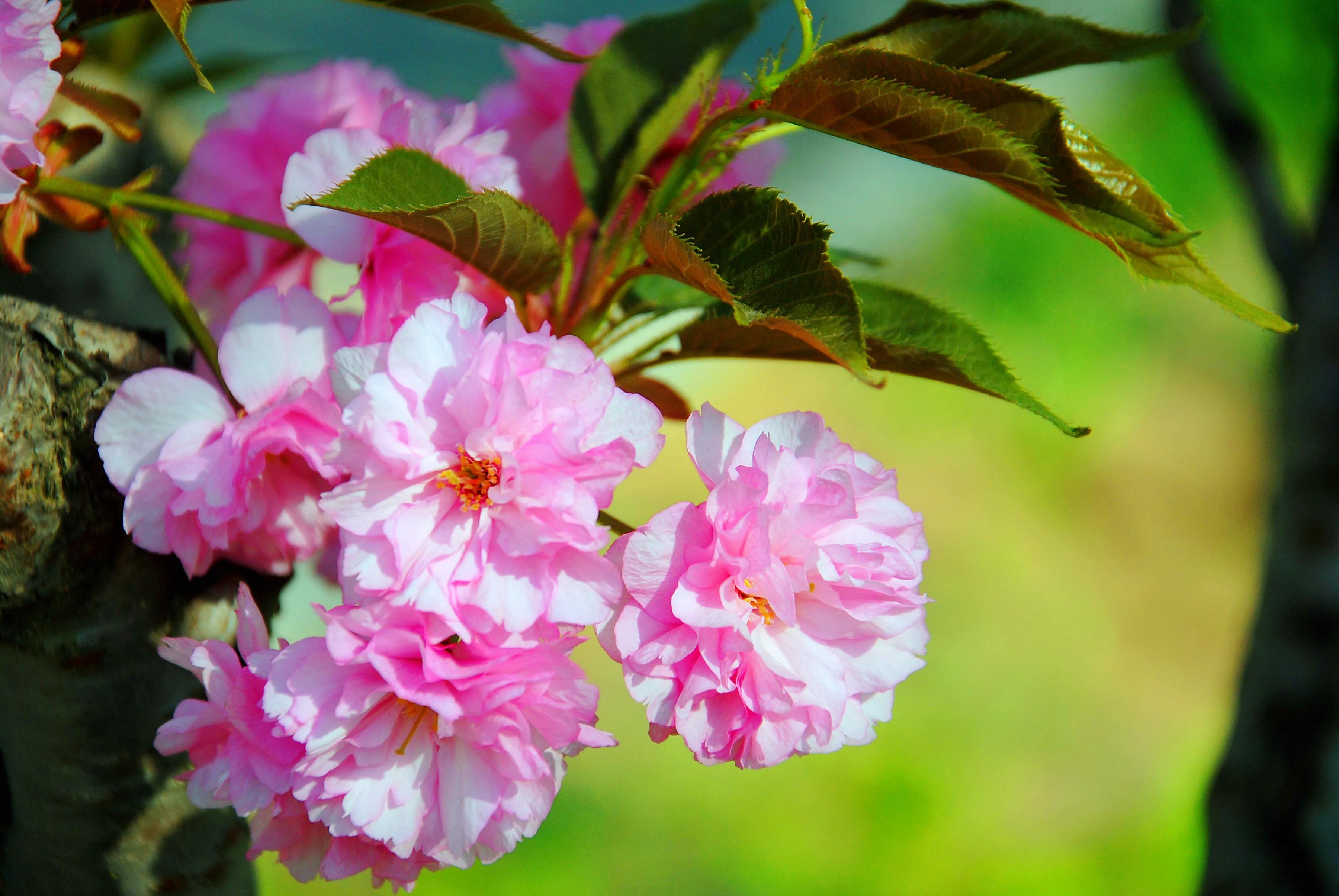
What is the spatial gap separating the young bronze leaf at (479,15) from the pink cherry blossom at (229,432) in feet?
0.43

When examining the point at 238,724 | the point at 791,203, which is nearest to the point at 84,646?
the point at 238,724

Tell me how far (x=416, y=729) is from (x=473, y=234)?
18cm

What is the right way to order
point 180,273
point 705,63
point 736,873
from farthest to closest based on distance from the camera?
point 736,873, point 180,273, point 705,63

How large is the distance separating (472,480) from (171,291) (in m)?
0.17

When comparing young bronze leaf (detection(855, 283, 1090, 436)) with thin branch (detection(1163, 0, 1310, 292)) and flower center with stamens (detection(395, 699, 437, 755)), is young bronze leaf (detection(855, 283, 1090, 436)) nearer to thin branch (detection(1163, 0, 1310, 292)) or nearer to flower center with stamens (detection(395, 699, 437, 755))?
flower center with stamens (detection(395, 699, 437, 755))

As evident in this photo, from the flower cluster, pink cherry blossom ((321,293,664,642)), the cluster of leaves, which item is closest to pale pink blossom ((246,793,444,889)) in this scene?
the flower cluster

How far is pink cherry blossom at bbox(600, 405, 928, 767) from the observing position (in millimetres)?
298

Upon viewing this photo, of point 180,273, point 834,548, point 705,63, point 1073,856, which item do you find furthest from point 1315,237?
point 1073,856

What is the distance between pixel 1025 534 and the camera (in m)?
2.25

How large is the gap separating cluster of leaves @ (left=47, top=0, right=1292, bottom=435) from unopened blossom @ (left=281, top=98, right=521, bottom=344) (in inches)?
1.0

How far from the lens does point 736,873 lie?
1.72 meters

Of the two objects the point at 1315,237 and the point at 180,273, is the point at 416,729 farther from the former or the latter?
the point at 1315,237

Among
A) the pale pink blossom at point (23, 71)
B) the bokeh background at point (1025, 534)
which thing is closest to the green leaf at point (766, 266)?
the pale pink blossom at point (23, 71)

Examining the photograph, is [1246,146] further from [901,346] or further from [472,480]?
[472,480]
